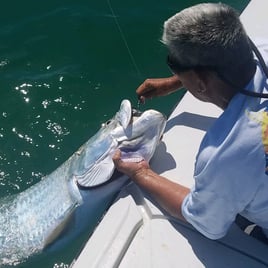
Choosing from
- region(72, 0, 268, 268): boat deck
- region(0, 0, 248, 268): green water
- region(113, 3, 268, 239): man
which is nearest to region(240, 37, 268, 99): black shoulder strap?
region(113, 3, 268, 239): man

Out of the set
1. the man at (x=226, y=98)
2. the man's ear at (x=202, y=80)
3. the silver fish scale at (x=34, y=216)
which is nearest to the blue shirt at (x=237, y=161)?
the man at (x=226, y=98)

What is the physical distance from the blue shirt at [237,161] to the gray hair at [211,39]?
0.13 m

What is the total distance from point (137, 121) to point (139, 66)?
180cm

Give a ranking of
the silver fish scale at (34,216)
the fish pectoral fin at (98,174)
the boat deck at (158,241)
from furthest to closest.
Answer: the silver fish scale at (34,216) → the fish pectoral fin at (98,174) → the boat deck at (158,241)

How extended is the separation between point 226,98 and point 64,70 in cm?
274

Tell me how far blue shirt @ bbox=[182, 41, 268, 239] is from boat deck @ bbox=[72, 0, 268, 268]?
0.84 feet

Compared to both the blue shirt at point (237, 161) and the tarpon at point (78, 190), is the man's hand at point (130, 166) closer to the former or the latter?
the tarpon at point (78, 190)

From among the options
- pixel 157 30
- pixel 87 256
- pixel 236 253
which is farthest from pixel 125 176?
pixel 157 30

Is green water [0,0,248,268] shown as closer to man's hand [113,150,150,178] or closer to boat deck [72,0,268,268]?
man's hand [113,150,150,178]

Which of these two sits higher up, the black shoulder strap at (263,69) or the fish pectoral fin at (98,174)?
the black shoulder strap at (263,69)

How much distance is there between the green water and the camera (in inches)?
161

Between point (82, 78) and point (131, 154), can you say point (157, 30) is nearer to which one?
point (82, 78)

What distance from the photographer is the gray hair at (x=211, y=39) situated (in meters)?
1.91

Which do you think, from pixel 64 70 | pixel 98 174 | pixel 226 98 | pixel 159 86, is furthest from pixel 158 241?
pixel 64 70
